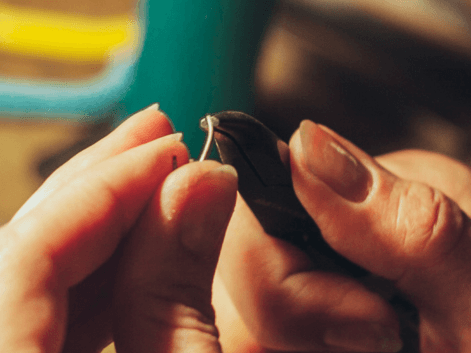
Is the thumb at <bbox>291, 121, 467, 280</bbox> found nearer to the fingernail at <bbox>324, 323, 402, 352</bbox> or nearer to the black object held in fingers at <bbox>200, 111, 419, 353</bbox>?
the black object held in fingers at <bbox>200, 111, 419, 353</bbox>

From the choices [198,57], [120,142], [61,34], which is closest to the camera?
[120,142]

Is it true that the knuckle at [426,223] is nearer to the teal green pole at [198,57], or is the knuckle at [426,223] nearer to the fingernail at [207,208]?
the fingernail at [207,208]

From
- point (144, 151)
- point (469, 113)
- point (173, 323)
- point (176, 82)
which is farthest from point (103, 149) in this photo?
point (469, 113)

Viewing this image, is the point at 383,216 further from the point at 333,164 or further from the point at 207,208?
the point at 207,208

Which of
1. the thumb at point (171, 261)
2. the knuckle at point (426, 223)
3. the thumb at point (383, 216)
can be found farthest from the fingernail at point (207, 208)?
the knuckle at point (426, 223)

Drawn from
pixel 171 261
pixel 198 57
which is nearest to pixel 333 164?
pixel 171 261

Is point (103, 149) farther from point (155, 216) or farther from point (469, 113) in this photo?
point (469, 113)

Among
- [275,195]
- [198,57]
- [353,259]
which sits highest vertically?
[198,57]
